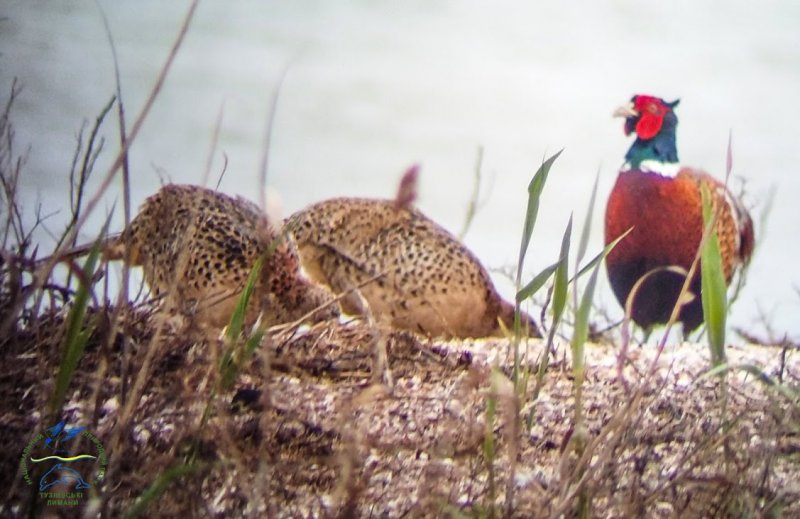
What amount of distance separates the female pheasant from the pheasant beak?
2 centimetres

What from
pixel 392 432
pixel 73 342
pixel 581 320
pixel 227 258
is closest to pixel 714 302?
pixel 581 320

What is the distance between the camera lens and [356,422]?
1.53 meters

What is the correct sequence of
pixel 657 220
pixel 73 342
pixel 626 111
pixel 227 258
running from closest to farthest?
1. pixel 73 342
2. pixel 227 258
3. pixel 626 111
4. pixel 657 220

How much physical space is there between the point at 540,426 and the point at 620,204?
1.61 meters

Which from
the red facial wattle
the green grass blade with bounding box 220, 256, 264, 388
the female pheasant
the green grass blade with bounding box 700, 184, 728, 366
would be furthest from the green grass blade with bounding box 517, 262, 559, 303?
the red facial wattle

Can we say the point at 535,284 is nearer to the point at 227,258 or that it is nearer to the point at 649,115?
the point at 227,258

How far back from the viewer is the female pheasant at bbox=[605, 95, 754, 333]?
3.10 m

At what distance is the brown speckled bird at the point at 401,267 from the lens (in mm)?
2729

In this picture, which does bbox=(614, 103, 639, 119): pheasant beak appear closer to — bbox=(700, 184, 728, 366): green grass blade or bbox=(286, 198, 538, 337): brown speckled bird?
bbox=(286, 198, 538, 337): brown speckled bird

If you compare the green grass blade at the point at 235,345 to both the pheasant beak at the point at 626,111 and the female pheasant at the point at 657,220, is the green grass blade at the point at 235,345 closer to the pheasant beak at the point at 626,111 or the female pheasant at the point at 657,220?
the pheasant beak at the point at 626,111

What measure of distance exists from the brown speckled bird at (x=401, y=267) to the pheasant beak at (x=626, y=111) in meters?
0.64

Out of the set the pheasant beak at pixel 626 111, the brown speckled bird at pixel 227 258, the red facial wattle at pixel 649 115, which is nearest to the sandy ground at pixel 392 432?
the brown speckled bird at pixel 227 258

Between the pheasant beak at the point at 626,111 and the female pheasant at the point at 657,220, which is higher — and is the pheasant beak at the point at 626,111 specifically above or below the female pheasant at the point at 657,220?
above

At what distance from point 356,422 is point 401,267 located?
1.29 metres
